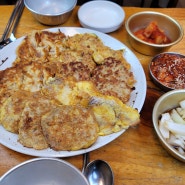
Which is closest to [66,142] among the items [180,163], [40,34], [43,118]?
[43,118]

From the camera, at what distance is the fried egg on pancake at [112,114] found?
62.2 inches

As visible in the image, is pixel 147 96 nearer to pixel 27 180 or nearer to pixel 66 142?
pixel 66 142

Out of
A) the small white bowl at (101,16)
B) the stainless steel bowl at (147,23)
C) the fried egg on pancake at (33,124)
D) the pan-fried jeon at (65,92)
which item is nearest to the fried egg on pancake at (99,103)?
the pan-fried jeon at (65,92)

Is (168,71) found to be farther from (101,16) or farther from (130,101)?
(101,16)

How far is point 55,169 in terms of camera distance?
129 centimetres

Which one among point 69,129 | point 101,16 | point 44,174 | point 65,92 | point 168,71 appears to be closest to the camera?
point 44,174

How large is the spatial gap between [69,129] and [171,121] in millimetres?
700

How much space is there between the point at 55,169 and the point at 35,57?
1039mm

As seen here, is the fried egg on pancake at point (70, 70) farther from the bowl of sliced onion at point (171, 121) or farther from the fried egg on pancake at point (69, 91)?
the bowl of sliced onion at point (171, 121)

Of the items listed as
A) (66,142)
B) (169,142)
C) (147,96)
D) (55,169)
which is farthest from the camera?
(147,96)

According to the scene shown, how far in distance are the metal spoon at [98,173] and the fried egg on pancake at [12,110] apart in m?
0.52

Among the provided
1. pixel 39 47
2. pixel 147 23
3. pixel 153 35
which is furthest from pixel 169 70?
pixel 39 47

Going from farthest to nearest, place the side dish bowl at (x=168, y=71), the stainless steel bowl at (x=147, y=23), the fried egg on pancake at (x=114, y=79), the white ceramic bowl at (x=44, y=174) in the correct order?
the stainless steel bowl at (x=147, y=23), the side dish bowl at (x=168, y=71), the fried egg on pancake at (x=114, y=79), the white ceramic bowl at (x=44, y=174)

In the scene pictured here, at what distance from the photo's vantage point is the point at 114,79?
1.81m
